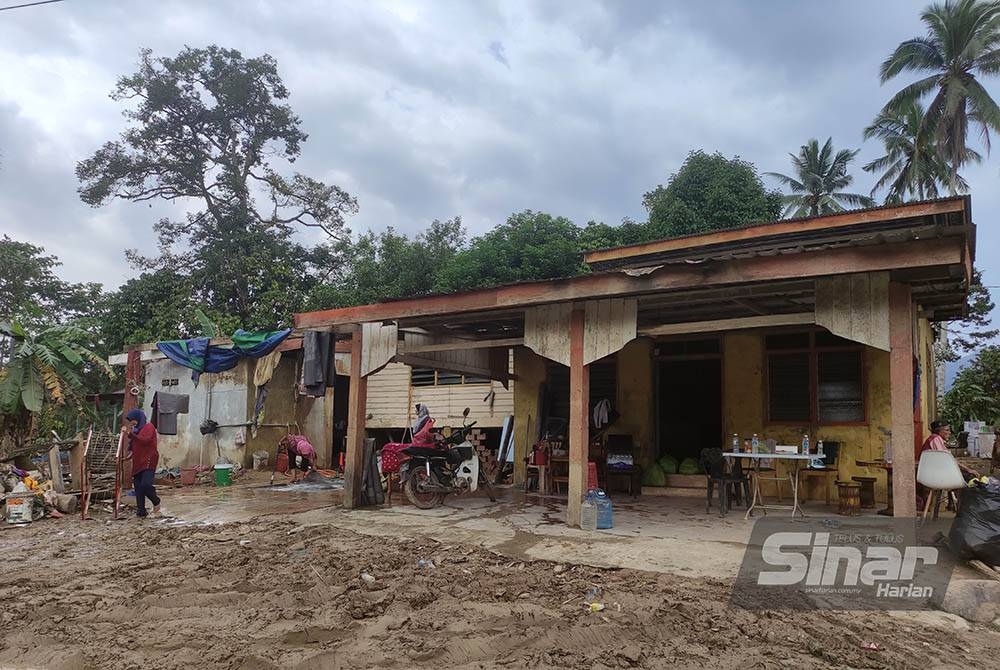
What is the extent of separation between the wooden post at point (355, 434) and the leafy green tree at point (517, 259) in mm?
10672

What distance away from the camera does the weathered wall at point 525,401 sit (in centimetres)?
1182

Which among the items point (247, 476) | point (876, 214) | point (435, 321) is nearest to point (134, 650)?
point (435, 321)

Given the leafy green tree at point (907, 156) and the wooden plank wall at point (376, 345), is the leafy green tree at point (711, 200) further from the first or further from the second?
the wooden plank wall at point (376, 345)

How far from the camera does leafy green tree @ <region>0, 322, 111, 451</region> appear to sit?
35.4 ft

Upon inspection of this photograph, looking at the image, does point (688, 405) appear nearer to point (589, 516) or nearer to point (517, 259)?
point (589, 516)

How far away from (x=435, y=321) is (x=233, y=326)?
12577 millimetres

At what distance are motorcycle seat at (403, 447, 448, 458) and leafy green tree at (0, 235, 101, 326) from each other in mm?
16459

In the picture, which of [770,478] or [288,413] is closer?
[770,478]

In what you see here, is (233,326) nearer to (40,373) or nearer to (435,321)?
(40,373)

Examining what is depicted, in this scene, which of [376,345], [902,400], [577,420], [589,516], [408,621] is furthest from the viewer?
[376,345]

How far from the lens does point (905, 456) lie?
572 cm

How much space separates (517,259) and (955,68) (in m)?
15.9

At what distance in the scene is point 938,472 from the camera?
6164 millimetres

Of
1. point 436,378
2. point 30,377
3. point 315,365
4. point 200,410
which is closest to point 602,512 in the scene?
point 315,365
